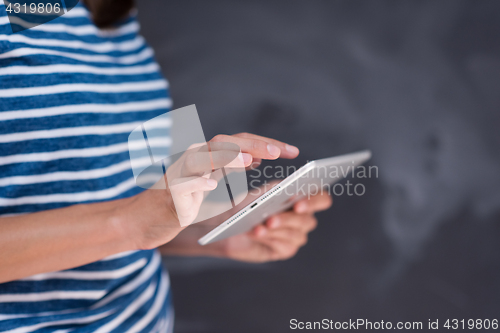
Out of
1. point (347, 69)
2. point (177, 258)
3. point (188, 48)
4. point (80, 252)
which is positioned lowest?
point (177, 258)

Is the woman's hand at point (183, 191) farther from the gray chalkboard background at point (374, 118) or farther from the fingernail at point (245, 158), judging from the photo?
the gray chalkboard background at point (374, 118)

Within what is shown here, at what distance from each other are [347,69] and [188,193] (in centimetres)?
64

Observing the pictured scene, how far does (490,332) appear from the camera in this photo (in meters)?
0.83

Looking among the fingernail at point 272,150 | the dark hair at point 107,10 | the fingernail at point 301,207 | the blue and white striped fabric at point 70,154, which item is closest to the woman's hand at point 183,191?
the fingernail at point 272,150

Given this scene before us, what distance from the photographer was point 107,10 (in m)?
0.73

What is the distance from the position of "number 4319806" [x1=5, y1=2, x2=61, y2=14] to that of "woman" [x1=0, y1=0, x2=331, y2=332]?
2 cm

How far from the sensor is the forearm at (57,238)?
442mm

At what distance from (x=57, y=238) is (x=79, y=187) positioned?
150 mm

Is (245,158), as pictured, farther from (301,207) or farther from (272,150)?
(301,207)

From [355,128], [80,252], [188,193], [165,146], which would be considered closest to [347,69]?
[355,128]

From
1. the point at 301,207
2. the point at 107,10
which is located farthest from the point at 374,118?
the point at 107,10

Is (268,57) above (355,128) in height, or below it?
above

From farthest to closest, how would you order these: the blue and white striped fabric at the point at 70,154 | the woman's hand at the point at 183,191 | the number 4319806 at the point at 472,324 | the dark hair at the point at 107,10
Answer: the number 4319806 at the point at 472,324
the dark hair at the point at 107,10
the blue and white striped fabric at the point at 70,154
the woman's hand at the point at 183,191

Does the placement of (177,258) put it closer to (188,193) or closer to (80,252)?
(80,252)
